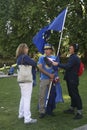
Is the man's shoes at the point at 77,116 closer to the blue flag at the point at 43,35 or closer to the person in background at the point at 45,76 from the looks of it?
the person in background at the point at 45,76

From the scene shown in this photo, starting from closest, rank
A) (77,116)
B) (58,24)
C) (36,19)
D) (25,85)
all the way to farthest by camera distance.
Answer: (25,85), (77,116), (58,24), (36,19)

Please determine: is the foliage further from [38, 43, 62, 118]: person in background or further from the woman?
the woman

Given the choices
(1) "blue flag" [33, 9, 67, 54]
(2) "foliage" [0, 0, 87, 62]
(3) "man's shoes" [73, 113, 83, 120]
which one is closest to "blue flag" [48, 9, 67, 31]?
(1) "blue flag" [33, 9, 67, 54]

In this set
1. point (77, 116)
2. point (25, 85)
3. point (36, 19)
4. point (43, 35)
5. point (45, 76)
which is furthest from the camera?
point (36, 19)

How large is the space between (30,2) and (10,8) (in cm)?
195

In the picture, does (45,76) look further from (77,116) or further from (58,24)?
(58,24)

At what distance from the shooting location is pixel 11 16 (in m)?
33.8

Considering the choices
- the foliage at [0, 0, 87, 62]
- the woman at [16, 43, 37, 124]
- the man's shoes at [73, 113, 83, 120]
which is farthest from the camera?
the foliage at [0, 0, 87, 62]

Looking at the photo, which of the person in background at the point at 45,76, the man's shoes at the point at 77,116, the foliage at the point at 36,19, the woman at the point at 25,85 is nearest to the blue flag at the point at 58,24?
the person in background at the point at 45,76

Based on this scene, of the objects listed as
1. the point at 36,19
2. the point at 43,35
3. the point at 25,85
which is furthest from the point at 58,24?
the point at 36,19

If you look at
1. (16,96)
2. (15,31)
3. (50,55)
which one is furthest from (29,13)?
(50,55)

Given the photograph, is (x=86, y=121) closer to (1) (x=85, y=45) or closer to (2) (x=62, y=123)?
(2) (x=62, y=123)

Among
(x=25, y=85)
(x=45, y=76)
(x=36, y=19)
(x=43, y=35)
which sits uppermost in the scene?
(x=36, y=19)

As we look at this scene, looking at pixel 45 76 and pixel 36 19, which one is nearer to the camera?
pixel 45 76
